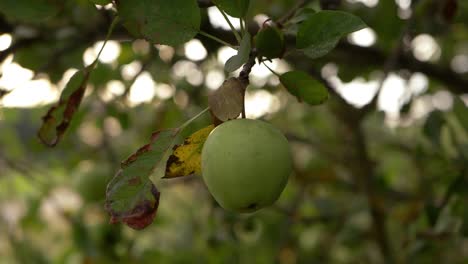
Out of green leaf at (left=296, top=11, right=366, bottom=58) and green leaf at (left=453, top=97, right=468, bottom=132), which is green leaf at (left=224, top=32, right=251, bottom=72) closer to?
green leaf at (left=296, top=11, right=366, bottom=58)

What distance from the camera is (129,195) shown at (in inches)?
25.0

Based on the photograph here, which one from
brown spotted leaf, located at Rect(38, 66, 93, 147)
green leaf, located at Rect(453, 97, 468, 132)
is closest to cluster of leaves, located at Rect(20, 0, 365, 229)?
brown spotted leaf, located at Rect(38, 66, 93, 147)

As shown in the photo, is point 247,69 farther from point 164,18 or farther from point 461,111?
point 461,111

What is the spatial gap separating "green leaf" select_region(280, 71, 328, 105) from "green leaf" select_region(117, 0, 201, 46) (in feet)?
0.33

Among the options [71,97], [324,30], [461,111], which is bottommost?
[461,111]

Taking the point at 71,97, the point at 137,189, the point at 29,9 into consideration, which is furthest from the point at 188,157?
the point at 29,9

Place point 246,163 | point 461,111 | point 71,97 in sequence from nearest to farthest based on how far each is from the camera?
point 246,163
point 71,97
point 461,111

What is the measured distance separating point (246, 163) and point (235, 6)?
160mm

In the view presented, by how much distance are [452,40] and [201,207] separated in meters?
0.91

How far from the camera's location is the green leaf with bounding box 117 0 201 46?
65 cm

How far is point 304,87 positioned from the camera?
0.67 m

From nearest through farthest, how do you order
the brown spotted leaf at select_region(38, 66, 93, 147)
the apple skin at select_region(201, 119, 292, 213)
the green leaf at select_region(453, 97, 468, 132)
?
the apple skin at select_region(201, 119, 292, 213)
the brown spotted leaf at select_region(38, 66, 93, 147)
the green leaf at select_region(453, 97, 468, 132)

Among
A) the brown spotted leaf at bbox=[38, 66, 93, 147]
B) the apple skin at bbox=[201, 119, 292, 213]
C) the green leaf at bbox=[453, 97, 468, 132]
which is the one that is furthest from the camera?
the green leaf at bbox=[453, 97, 468, 132]

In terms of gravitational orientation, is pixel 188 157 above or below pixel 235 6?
below
